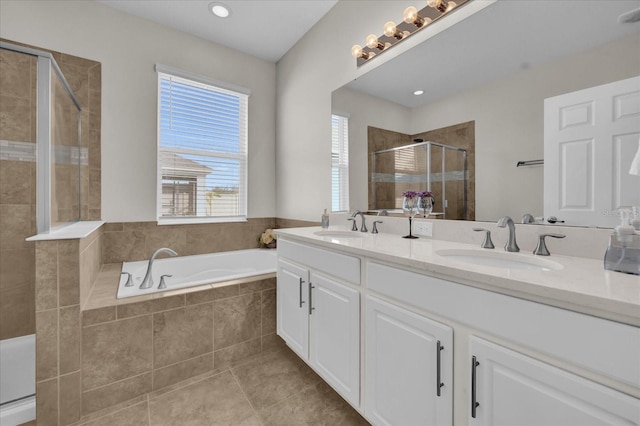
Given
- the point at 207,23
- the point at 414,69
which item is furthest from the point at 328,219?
the point at 207,23

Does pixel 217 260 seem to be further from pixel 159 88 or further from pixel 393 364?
pixel 393 364

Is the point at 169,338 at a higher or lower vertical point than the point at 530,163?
lower

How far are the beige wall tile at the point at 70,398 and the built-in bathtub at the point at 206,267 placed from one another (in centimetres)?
60

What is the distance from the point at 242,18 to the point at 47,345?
2721mm

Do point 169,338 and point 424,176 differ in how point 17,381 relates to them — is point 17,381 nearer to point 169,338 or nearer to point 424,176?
point 169,338

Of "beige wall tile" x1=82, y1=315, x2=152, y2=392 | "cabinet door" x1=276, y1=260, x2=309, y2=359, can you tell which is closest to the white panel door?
"cabinet door" x1=276, y1=260, x2=309, y2=359

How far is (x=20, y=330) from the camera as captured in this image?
1.92 m

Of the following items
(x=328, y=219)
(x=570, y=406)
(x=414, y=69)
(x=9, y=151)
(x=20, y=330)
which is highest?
(x=414, y=69)

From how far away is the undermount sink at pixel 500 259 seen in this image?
3.18ft

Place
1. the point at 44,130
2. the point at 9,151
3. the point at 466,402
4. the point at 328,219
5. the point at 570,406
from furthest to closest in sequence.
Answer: the point at 328,219 → the point at 9,151 → the point at 44,130 → the point at 466,402 → the point at 570,406

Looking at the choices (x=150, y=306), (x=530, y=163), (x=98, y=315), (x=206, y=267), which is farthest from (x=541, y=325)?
(x=206, y=267)

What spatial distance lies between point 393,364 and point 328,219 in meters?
1.26

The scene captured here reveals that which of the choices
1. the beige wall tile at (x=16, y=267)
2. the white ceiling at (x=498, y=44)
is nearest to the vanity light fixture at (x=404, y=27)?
the white ceiling at (x=498, y=44)

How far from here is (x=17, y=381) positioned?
1533 millimetres
